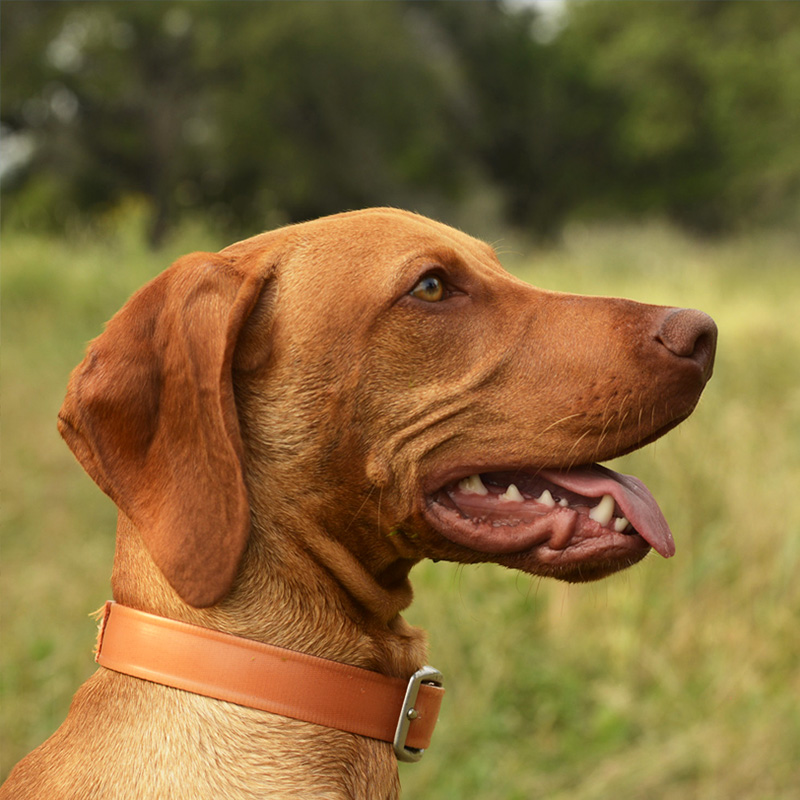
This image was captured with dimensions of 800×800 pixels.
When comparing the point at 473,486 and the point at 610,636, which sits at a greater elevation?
the point at 473,486

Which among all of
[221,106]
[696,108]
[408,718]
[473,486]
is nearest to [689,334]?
[473,486]

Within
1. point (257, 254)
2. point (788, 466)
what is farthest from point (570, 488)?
point (788, 466)

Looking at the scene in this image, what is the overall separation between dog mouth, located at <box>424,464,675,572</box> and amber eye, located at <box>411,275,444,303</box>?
0.46 m

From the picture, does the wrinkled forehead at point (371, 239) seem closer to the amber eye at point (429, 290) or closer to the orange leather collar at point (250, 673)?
the amber eye at point (429, 290)

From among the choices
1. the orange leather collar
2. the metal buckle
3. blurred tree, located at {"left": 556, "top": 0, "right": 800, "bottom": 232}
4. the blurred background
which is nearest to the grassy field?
the blurred background

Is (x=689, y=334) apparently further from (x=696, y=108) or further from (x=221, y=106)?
(x=696, y=108)

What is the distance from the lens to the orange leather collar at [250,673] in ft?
6.81

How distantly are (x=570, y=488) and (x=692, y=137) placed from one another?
38.6m

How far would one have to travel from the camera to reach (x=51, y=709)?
4.16m

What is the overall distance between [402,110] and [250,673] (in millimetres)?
33036

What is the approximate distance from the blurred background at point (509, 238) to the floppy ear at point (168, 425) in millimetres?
2070

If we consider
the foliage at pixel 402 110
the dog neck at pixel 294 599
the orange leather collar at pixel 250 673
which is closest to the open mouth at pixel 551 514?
the dog neck at pixel 294 599

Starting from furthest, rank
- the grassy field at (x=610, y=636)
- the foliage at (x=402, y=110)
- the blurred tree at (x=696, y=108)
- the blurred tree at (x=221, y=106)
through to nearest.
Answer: the blurred tree at (x=696, y=108), the foliage at (x=402, y=110), the blurred tree at (x=221, y=106), the grassy field at (x=610, y=636)

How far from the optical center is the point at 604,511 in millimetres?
2330
